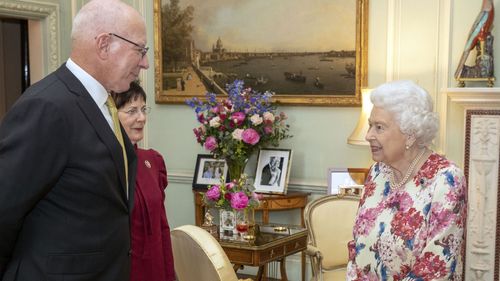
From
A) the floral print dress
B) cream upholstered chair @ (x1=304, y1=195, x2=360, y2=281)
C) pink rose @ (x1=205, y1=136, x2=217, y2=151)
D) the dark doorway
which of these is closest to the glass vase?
cream upholstered chair @ (x1=304, y1=195, x2=360, y2=281)

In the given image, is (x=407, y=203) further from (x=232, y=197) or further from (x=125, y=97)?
(x=232, y=197)

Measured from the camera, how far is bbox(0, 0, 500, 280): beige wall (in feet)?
16.3

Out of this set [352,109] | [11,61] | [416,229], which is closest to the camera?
[416,229]

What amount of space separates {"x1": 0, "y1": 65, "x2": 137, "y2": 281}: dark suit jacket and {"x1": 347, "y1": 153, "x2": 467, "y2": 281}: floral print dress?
1.17 m

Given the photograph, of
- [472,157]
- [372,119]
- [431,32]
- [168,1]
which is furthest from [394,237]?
[168,1]

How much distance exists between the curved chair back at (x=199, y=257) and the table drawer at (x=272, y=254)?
1584 millimetres

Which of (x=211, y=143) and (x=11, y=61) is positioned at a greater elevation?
(x=11, y=61)

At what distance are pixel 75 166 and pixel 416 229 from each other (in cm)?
141

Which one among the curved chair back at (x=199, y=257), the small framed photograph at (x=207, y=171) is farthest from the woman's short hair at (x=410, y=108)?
the small framed photograph at (x=207, y=171)

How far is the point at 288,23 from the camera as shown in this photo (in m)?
5.60

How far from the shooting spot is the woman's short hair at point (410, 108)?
2656 millimetres

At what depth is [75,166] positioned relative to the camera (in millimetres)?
1859

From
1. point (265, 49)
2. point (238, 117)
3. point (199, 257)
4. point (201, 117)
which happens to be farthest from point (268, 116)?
point (199, 257)

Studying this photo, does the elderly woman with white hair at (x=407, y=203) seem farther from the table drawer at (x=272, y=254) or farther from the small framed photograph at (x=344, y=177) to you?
the small framed photograph at (x=344, y=177)
